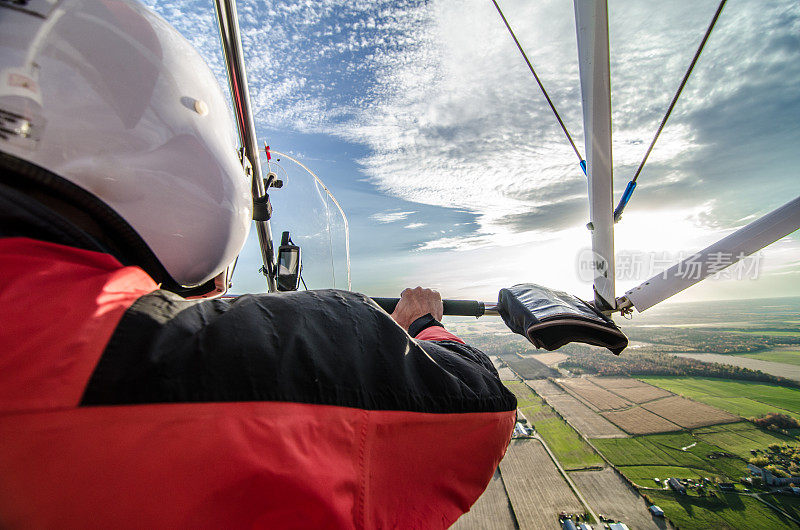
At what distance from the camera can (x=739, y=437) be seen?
16.3 metres

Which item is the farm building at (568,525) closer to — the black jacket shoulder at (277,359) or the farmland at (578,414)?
the farmland at (578,414)

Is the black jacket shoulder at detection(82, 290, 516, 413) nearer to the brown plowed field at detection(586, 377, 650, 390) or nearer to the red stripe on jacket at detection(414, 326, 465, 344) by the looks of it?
the red stripe on jacket at detection(414, 326, 465, 344)

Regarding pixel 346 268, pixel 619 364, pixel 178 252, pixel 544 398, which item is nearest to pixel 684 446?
pixel 544 398

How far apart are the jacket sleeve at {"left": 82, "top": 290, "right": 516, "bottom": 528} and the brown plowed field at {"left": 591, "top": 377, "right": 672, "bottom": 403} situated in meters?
26.8

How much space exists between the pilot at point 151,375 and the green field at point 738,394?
29038 mm

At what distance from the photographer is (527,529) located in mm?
10500

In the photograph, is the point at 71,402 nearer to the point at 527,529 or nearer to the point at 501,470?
the point at 527,529

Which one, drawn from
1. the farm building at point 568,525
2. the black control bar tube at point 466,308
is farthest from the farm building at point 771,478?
Result: the black control bar tube at point 466,308

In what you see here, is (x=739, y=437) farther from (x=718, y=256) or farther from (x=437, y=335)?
(x=437, y=335)

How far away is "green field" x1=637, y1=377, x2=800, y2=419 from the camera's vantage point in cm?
1864

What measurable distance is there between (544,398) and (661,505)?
29.3ft

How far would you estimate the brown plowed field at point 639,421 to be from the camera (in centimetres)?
1678

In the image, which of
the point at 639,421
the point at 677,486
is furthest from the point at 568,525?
the point at 639,421

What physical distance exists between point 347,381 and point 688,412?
2730cm
